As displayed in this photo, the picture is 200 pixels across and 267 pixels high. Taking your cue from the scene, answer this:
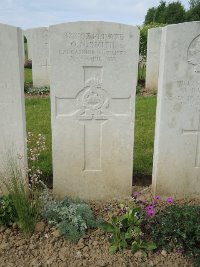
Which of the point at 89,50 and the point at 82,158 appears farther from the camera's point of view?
the point at 82,158

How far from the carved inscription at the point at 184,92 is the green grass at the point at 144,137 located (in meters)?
1.30

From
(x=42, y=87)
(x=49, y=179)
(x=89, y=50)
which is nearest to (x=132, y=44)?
(x=89, y=50)

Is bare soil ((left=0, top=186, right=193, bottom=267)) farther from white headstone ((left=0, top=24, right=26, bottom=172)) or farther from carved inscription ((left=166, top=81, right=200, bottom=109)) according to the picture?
carved inscription ((left=166, top=81, right=200, bottom=109))

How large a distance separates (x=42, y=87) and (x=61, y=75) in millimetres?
7381

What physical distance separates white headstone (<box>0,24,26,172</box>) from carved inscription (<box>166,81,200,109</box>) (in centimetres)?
158

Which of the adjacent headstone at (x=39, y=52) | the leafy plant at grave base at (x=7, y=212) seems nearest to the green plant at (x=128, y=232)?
the leafy plant at grave base at (x=7, y=212)

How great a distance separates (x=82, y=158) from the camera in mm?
3752

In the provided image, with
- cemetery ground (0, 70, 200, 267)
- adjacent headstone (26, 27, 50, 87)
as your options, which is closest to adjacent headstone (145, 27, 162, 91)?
adjacent headstone (26, 27, 50, 87)

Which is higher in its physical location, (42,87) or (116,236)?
(42,87)

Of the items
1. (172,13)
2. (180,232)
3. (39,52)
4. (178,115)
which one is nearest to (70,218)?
(180,232)

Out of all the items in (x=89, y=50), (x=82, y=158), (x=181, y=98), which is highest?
(x=89, y=50)

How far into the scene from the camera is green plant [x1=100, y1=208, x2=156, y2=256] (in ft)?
9.73

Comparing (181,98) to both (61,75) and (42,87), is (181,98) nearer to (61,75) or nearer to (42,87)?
(61,75)

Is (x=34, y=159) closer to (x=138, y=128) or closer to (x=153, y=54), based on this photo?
(x=138, y=128)
